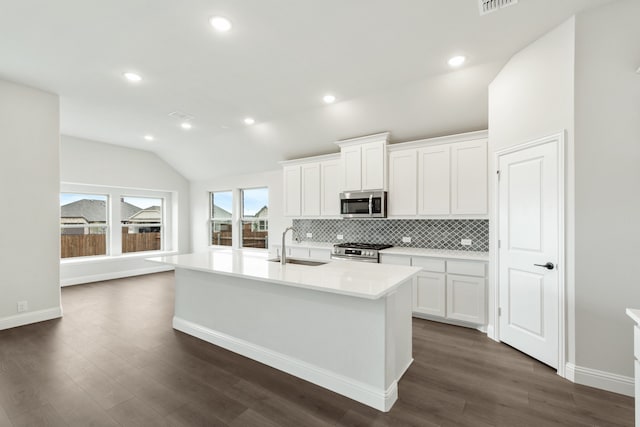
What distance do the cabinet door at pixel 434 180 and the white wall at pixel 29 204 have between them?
5027mm

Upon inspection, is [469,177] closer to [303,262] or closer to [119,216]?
[303,262]

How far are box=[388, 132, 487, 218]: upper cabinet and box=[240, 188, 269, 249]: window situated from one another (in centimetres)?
329

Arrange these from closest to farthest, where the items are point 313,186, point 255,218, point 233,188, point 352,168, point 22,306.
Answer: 1. point 22,306
2. point 352,168
3. point 313,186
4. point 255,218
5. point 233,188

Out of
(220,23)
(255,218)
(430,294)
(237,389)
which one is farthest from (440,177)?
(255,218)

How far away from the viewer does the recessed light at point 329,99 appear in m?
3.88

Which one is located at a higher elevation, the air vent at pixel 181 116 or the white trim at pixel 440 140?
the air vent at pixel 181 116

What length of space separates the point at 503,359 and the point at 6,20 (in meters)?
5.29

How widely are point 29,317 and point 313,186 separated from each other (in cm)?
433

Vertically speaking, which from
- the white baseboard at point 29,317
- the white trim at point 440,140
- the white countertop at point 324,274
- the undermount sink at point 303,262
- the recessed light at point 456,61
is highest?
the recessed light at point 456,61

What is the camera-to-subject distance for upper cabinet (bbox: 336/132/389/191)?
4316mm

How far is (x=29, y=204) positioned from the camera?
12.1 feet

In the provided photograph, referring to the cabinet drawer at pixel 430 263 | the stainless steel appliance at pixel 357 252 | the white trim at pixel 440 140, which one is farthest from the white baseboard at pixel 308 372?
the white trim at pixel 440 140

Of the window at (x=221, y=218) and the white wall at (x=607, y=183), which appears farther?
the window at (x=221, y=218)

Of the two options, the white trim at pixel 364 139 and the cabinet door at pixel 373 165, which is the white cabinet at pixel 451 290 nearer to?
the cabinet door at pixel 373 165
